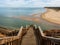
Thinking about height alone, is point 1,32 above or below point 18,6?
below

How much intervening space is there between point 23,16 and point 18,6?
573mm

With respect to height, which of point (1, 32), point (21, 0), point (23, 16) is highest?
point (21, 0)

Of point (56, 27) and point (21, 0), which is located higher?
point (21, 0)

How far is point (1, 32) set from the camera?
947 centimetres

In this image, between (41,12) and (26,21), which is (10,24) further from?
(41,12)

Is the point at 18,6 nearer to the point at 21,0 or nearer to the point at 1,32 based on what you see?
the point at 21,0

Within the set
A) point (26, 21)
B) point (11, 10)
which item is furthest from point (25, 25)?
point (11, 10)

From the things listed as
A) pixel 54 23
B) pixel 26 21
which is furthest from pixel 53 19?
pixel 26 21

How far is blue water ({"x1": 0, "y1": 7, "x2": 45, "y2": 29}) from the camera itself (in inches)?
371

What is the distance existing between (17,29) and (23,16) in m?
0.71

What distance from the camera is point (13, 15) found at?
9562 mm

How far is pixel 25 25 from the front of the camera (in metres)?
9.47

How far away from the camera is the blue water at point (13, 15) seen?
9414mm

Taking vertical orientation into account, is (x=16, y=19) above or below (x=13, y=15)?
below
